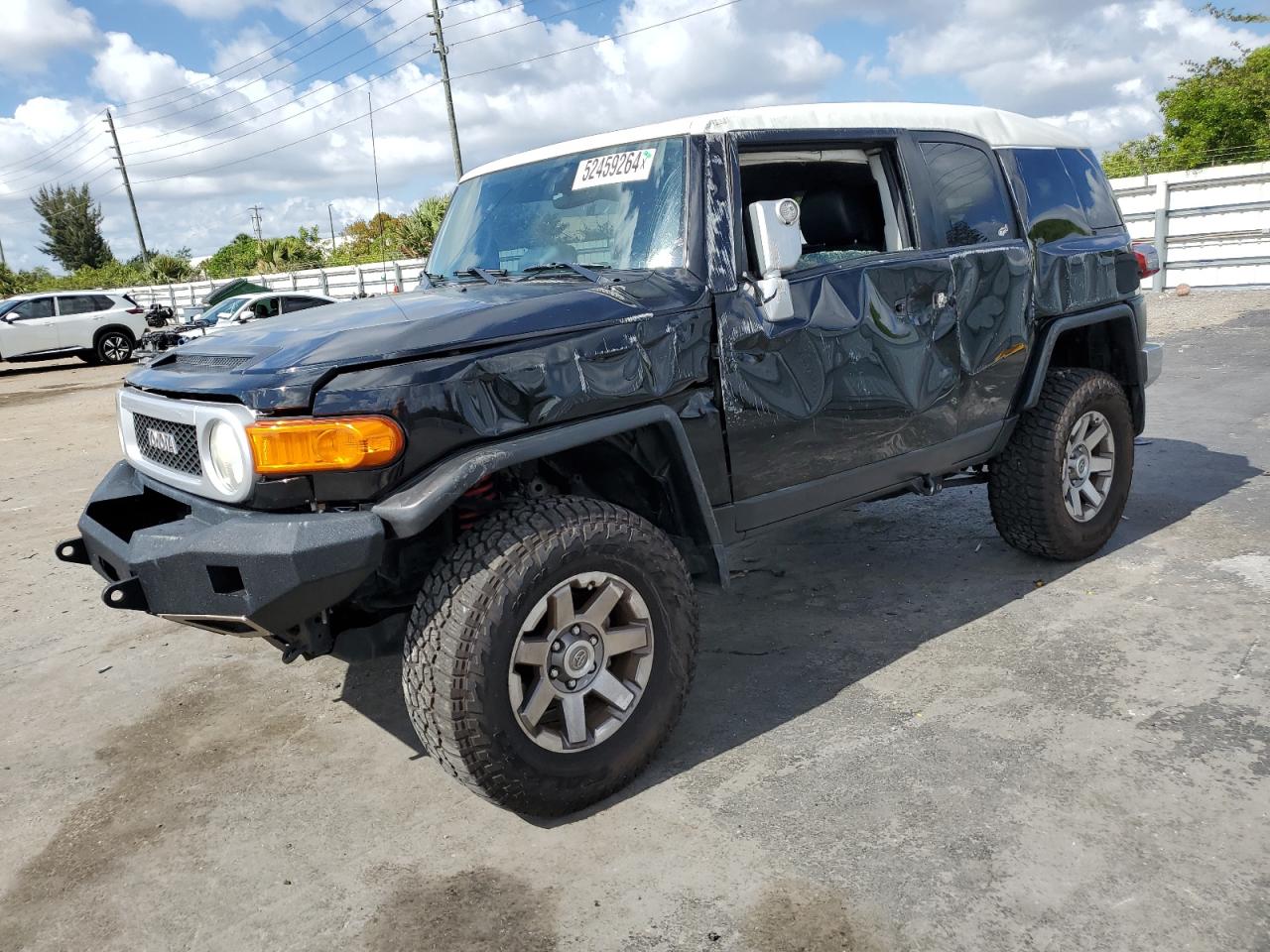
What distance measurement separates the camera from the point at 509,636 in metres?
2.62

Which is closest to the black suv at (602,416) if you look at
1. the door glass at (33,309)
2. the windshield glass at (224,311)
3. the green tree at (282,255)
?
the windshield glass at (224,311)

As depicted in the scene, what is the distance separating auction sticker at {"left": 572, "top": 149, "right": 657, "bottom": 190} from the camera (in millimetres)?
3348

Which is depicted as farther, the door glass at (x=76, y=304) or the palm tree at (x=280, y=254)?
the palm tree at (x=280, y=254)

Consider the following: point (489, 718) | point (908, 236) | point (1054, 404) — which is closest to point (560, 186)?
point (908, 236)

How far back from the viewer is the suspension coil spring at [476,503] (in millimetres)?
2920

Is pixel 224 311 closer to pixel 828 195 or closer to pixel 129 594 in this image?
pixel 828 195

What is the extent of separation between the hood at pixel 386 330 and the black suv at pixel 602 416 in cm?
1

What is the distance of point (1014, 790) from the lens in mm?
2820

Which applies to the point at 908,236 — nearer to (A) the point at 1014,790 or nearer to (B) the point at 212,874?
(A) the point at 1014,790

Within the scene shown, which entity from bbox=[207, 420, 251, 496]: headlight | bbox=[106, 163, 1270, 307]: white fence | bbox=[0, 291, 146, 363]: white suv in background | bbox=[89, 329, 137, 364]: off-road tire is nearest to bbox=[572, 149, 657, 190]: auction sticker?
bbox=[207, 420, 251, 496]: headlight

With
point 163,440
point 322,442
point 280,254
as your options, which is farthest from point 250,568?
point 280,254

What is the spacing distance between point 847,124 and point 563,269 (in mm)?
1287

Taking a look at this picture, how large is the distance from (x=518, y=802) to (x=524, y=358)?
4.10ft

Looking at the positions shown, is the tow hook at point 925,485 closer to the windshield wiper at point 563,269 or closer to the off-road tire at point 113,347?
the windshield wiper at point 563,269
